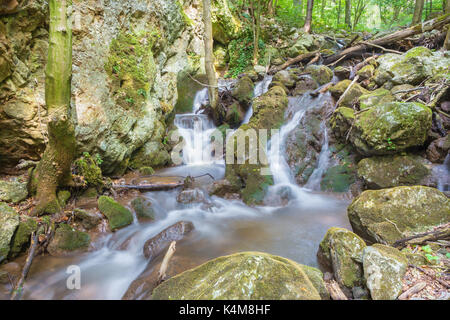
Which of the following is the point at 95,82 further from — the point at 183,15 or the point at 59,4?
the point at 183,15

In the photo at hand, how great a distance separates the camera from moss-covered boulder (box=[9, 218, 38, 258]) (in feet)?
10.2

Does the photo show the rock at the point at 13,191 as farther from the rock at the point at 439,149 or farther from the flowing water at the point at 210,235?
the rock at the point at 439,149

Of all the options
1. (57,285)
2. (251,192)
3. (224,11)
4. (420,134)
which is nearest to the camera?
(57,285)

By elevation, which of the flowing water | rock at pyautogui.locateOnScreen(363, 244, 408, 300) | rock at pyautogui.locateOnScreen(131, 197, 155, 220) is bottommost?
the flowing water

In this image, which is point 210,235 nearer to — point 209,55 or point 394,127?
point 394,127

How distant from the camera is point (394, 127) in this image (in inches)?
185

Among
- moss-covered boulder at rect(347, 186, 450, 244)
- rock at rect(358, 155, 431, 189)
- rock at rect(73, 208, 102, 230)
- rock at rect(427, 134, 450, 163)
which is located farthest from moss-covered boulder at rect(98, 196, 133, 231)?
rock at rect(427, 134, 450, 163)

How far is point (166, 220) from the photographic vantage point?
478 cm

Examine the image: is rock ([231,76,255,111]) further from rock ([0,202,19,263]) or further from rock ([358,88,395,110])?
rock ([0,202,19,263])

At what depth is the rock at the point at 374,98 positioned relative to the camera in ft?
19.3

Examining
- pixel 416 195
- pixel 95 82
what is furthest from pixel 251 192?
pixel 95 82

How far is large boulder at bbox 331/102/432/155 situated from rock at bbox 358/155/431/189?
211mm
